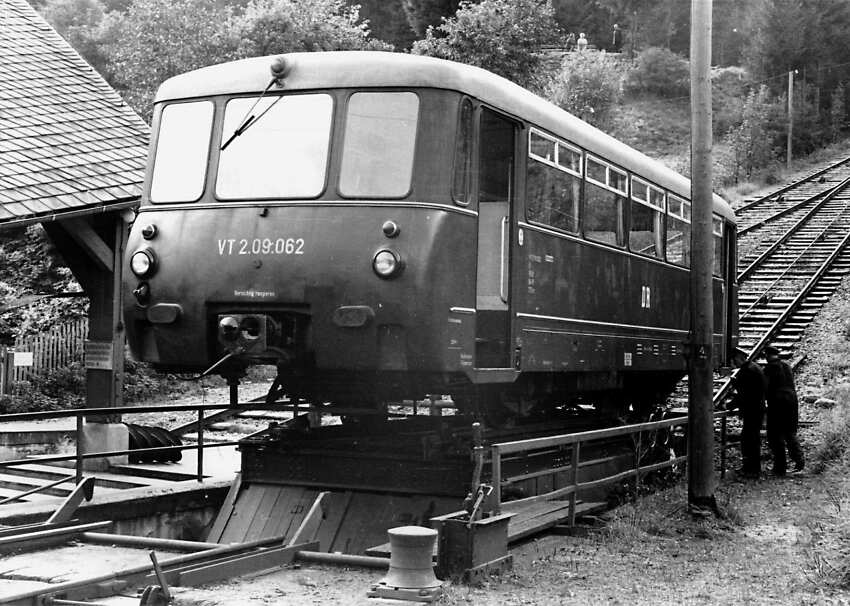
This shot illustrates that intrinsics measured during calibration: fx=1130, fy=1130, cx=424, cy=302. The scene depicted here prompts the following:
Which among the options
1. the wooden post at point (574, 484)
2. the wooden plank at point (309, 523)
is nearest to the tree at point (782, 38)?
the wooden post at point (574, 484)

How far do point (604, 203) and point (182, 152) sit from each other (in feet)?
15.2

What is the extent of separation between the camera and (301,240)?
29.7 ft

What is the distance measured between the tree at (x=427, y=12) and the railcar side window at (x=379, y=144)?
46969 mm

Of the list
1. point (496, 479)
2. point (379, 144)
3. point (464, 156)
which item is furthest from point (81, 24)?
point (496, 479)

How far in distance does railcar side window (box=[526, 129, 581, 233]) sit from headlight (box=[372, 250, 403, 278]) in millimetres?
1863

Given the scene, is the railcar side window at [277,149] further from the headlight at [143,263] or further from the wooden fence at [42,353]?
the wooden fence at [42,353]

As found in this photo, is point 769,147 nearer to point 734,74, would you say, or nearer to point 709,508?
point 734,74

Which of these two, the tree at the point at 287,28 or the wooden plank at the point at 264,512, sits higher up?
the tree at the point at 287,28

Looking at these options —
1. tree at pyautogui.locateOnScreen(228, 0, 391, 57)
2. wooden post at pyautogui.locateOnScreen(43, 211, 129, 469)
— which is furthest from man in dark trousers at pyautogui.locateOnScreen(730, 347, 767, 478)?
tree at pyautogui.locateOnScreen(228, 0, 391, 57)

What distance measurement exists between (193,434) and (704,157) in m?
9.37

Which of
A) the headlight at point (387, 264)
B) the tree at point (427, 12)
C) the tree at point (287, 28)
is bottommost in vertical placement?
the headlight at point (387, 264)

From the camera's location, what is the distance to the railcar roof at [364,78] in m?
9.14

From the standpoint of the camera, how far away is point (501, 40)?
112 feet

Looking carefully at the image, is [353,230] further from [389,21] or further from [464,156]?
[389,21]
